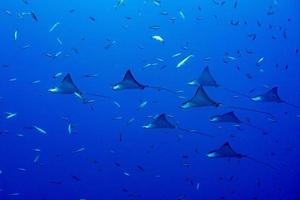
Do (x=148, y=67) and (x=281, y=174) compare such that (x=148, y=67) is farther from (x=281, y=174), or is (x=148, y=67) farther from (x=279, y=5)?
(x=281, y=174)

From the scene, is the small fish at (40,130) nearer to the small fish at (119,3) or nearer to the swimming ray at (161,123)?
the swimming ray at (161,123)

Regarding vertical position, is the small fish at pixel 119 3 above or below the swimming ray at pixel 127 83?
above

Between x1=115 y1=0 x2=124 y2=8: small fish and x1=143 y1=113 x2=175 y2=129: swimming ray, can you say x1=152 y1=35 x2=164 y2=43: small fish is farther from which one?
x1=143 y1=113 x2=175 y2=129: swimming ray

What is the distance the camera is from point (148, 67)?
651cm

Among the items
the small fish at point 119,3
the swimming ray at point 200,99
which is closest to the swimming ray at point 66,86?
the swimming ray at point 200,99

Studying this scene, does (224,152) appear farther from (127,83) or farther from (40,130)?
(40,130)

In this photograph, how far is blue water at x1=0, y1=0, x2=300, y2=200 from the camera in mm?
6125

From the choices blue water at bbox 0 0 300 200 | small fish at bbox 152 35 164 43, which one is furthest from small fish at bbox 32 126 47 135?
small fish at bbox 152 35 164 43

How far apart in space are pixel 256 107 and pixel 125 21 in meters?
2.60

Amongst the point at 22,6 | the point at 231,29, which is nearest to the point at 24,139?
the point at 22,6

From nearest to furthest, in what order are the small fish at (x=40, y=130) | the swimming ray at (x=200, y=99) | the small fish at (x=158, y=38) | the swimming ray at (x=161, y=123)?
the swimming ray at (x=200, y=99)
the swimming ray at (x=161, y=123)
the small fish at (x=158, y=38)
the small fish at (x=40, y=130)

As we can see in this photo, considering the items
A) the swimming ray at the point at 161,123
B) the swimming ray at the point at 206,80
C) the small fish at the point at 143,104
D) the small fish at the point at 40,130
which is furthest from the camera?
the small fish at the point at 143,104

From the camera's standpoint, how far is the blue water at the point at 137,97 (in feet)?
20.1

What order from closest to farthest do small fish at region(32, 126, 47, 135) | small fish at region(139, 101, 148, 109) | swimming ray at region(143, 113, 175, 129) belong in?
swimming ray at region(143, 113, 175, 129) < small fish at region(32, 126, 47, 135) < small fish at region(139, 101, 148, 109)
